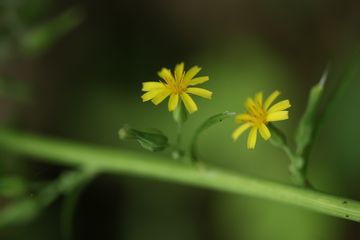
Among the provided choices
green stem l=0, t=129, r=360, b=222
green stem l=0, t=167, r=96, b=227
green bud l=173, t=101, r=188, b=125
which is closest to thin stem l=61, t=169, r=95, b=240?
green stem l=0, t=167, r=96, b=227

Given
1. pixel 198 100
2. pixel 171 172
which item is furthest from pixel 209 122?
pixel 198 100

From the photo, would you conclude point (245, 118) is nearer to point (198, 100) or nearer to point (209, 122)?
point (209, 122)

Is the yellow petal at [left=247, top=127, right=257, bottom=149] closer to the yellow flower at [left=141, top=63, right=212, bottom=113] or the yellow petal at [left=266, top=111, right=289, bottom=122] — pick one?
the yellow petal at [left=266, top=111, right=289, bottom=122]

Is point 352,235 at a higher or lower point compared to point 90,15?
lower

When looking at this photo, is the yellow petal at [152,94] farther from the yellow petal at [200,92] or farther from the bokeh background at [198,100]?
the bokeh background at [198,100]

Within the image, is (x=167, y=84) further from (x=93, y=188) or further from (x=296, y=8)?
(x=296, y=8)

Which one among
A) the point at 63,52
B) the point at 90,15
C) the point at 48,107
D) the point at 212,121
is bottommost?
the point at 212,121

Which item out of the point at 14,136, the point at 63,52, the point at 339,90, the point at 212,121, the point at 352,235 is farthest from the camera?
the point at 63,52

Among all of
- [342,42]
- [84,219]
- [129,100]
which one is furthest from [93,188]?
[342,42]
